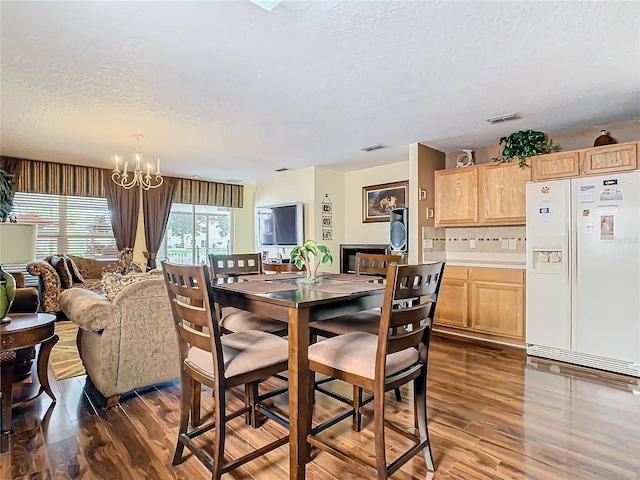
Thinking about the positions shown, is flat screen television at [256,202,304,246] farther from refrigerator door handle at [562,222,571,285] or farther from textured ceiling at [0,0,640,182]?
refrigerator door handle at [562,222,571,285]

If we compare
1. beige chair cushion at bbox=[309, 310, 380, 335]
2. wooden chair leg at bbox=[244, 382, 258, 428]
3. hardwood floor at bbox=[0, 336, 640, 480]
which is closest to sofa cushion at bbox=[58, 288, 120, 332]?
hardwood floor at bbox=[0, 336, 640, 480]

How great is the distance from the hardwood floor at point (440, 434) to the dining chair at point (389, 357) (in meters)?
0.23

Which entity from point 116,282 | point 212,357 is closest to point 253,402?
point 212,357

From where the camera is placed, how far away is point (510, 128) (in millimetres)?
3777

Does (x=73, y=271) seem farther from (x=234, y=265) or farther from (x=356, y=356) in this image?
(x=356, y=356)

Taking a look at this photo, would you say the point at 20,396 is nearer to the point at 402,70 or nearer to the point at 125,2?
the point at 125,2

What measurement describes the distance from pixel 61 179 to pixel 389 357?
5885mm

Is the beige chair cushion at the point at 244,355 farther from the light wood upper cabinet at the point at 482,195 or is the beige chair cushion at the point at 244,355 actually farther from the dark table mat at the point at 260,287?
the light wood upper cabinet at the point at 482,195

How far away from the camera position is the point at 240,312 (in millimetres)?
2633

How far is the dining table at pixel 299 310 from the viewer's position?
1605 mm

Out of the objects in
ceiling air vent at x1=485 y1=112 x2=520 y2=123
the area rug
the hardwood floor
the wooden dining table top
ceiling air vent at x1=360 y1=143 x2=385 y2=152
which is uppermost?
ceiling air vent at x1=360 y1=143 x2=385 y2=152

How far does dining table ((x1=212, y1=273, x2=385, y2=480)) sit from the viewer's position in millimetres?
1605

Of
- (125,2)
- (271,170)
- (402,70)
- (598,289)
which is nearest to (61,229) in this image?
(271,170)

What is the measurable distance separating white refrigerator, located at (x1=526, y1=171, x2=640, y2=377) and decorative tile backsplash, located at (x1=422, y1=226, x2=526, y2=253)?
0.61 metres
